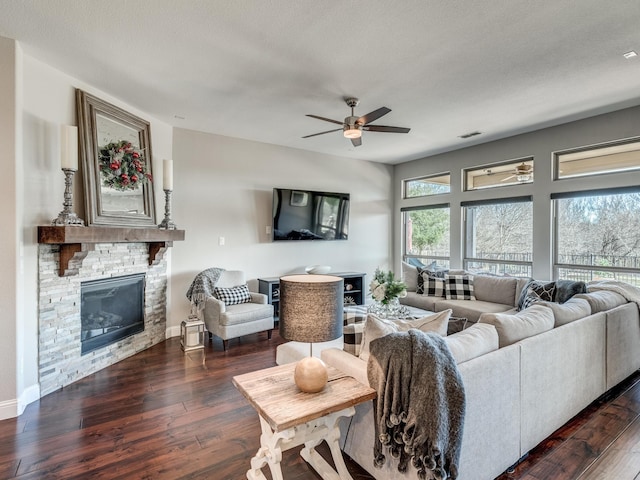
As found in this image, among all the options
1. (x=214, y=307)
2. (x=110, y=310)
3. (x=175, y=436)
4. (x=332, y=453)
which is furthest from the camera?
(x=214, y=307)

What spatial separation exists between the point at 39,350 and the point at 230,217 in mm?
2724

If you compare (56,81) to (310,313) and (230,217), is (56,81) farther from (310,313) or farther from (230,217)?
(310,313)

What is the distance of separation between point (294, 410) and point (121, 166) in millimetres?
3184

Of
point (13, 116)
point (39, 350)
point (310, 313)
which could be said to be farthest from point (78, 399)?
point (310, 313)

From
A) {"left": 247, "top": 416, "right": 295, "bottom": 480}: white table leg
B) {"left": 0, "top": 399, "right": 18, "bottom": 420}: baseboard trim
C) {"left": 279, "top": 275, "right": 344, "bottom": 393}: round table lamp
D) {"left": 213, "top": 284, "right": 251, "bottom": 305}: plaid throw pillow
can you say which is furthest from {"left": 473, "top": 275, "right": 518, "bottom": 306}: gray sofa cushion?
{"left": 0, "top": 399, "right": 18, "bottom": 420}: baseboard trim

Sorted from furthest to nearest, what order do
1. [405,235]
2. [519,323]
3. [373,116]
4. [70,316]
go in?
[405,235], [373,116], [70,316], [519,323]

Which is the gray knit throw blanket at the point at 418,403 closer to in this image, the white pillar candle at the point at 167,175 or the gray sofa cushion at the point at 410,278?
the white pillar candle at the point at 167,175

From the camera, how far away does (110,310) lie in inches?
141

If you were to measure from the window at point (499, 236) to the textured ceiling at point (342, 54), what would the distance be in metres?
1.40

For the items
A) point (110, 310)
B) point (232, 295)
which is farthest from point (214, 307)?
point (110, 310)

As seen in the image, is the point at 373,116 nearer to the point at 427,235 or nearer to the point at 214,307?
the point at 214,307

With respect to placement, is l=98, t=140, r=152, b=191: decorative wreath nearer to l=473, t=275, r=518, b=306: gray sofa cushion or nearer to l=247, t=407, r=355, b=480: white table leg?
l=247, t=407, r=355, b=480: white table leg

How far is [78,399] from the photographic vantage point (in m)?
2.79

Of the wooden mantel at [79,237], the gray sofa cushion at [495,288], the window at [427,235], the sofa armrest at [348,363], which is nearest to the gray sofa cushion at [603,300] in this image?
the gray sofa cushion at [495,288]
